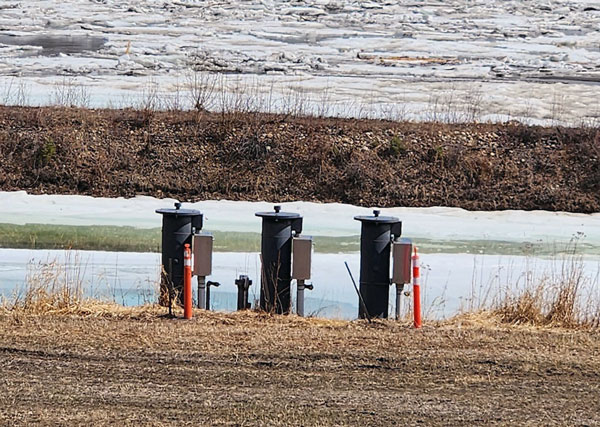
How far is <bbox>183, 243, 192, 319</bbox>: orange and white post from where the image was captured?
8.94m

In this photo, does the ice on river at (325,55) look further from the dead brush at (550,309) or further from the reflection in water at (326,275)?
the dead brush at (550,309)

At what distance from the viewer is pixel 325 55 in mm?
29531

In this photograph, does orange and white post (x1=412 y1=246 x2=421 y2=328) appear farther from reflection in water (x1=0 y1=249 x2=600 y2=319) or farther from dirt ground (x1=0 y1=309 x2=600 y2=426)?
reflection in water (x1=0 y1=249 x2=600 y2=319)

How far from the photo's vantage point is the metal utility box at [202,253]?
960cm

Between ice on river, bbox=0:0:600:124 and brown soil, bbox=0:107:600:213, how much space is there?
5.37 ft

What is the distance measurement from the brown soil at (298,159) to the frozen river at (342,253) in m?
0.77

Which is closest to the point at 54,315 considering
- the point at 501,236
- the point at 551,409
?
the point at 551,409

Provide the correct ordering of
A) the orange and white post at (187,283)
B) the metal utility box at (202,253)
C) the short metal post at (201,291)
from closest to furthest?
the orange and white post at (187,283), the metal utility box at (202,253), the short metal post at (201,291)

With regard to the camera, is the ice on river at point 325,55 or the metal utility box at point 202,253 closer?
the metal utility box at point 202,253

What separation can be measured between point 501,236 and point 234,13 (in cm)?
2345

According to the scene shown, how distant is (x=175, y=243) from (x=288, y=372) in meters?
2.86

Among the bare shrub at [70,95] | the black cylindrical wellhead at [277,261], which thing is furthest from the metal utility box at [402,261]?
the bare shrub at [70,95]

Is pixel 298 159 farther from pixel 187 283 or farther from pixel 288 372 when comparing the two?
pixel 288 372

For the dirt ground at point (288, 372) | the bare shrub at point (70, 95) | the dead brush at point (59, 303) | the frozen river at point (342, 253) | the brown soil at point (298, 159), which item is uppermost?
the bare shrub at point (70, 95)
